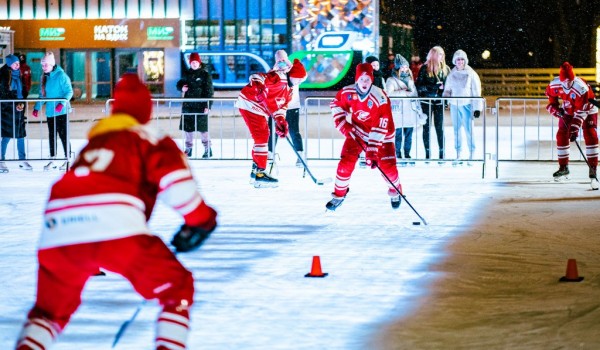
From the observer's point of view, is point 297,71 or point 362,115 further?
point 297,71

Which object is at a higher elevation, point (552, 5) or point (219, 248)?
point (552, 5)

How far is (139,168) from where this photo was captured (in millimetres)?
4625

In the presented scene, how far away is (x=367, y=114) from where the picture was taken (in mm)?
10945

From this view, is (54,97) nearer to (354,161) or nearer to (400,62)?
(400,62)

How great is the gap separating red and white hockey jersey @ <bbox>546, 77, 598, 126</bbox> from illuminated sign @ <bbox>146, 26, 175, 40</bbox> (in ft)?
105

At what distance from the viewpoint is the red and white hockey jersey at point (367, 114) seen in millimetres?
10828

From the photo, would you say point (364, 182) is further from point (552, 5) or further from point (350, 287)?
point (552, 5)

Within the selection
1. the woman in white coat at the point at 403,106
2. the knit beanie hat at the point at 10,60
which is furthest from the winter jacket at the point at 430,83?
the knit beanie hat at the point at 10,60

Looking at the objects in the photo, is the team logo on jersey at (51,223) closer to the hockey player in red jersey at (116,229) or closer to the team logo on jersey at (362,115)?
the hockey player in red jersey at (116,229)

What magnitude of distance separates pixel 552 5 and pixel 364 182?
→ 44.0 metres

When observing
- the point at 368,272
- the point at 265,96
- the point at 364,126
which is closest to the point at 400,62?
the point at 265,96

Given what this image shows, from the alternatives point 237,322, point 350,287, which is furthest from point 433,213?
point 237,322

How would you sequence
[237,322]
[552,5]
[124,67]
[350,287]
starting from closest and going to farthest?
1. [237,322]
2. [350,287]
3. [124,67]
4. [552,5]

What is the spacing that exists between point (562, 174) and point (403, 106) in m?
2.79
